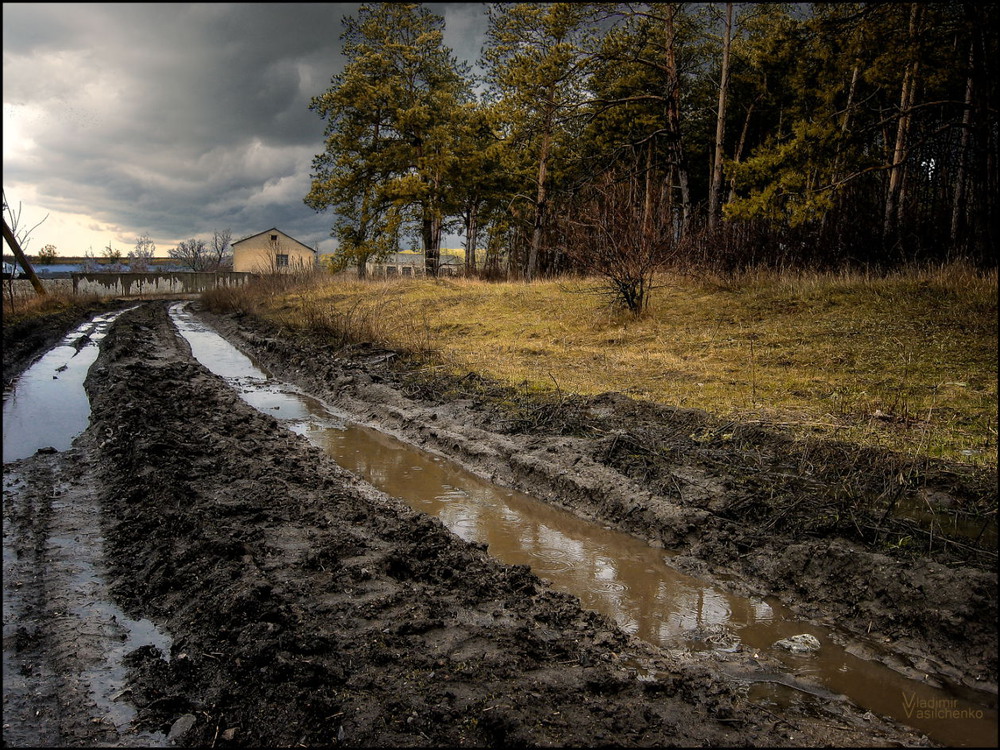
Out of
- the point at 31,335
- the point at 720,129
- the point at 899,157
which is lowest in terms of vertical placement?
A: the point at 31,335

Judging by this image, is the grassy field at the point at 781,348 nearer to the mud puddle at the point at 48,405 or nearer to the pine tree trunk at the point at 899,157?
the pine tree trunk at the point at 899,157

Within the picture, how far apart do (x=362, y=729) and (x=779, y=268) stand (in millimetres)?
14666

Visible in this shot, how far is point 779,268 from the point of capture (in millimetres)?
14656

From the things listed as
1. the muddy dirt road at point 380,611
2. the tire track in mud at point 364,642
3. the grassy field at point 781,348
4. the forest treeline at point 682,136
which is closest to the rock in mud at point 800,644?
the muddy dirt road at point 380,611

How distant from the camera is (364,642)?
125 inches

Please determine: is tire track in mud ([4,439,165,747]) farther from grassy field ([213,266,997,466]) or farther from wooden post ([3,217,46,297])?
wooden post ([3,217,46,297])

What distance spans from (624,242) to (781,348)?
13.8 feet

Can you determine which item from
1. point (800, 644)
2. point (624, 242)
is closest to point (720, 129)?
point (624, 242)

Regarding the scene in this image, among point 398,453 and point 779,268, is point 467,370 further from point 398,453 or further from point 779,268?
point 779,268

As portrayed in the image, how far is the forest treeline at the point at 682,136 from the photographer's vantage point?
1183cm

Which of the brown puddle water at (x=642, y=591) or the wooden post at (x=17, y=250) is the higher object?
the wooden post at (x=17, y=250)

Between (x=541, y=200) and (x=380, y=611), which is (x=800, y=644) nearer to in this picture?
(x=380, y=611)

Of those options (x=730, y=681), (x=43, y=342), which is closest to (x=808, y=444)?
(x=730, y=681)

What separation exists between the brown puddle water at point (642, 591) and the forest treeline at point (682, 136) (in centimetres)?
553
